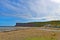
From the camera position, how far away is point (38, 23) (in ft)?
378

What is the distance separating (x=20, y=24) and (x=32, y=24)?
9.81 meters

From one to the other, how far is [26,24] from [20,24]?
485 centimetres

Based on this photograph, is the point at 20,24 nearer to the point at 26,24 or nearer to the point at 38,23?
the point at 26,24

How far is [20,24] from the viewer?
115188mm

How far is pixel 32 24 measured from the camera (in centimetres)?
11338

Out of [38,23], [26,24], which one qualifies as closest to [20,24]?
[26,24]

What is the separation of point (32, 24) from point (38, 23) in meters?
5.20

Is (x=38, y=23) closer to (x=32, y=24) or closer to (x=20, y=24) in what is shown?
(x=32, y=24)

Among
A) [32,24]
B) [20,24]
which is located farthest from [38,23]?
[20,24]

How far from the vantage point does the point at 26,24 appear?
379 feet
